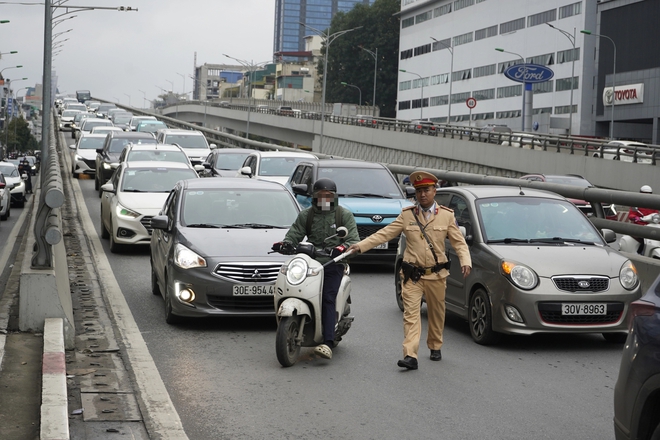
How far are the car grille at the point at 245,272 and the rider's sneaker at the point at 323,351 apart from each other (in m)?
1.72

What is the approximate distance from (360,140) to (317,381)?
68.0 meters

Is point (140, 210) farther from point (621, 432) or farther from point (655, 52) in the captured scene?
point (655, 52)

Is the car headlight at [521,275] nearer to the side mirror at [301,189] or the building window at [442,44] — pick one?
the side mirror at [301,189]

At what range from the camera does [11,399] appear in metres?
6.95

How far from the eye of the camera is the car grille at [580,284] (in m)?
9.61

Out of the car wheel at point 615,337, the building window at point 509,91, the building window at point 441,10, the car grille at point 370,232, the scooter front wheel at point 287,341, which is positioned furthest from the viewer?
the building window at point 441,10

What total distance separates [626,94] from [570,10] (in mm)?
11620

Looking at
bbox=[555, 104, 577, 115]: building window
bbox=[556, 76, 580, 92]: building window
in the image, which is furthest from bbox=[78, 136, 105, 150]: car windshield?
bbox=[555, 104, 577, 115]: building window

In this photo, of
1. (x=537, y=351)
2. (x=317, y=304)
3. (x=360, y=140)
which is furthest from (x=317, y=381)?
(x=360, y=140)

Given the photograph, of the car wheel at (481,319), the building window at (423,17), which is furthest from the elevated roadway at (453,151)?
the car wheel at (481,319)

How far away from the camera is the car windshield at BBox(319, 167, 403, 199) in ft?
55.4

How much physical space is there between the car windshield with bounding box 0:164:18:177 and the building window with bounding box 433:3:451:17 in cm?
7502

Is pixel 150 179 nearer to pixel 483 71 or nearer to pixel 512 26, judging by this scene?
pixel 512 26

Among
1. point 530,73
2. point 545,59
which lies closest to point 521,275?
point 530,73
